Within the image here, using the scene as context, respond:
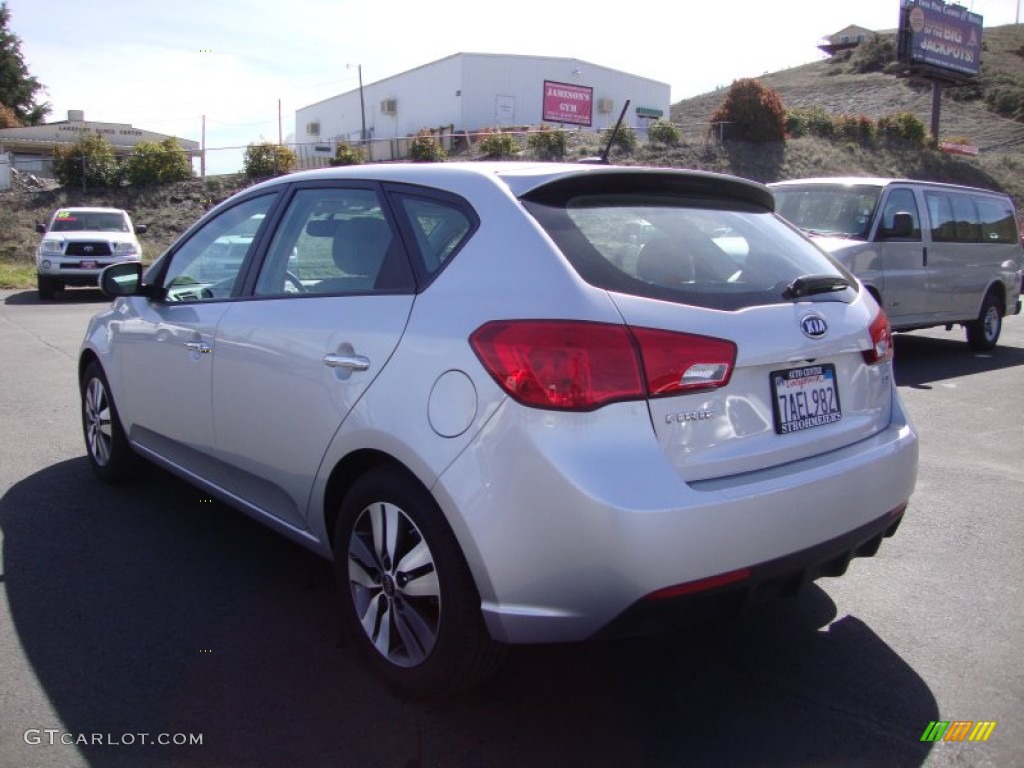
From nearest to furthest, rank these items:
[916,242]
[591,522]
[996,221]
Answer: [591,522]
[916,242]
[996,221]

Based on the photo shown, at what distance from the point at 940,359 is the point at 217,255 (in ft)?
29.0

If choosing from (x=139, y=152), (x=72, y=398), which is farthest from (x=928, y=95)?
(x=72, y=398)

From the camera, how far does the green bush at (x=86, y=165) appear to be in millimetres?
26828

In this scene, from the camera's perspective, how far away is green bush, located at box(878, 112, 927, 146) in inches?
1428

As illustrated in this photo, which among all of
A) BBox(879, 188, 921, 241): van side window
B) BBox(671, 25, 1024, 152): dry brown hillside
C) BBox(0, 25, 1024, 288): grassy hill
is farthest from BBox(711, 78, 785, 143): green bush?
BBox(879, 188, 921, 241): van side window

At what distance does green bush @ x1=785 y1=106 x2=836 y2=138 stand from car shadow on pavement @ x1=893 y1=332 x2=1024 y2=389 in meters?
24.6

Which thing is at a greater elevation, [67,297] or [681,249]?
[681,249]

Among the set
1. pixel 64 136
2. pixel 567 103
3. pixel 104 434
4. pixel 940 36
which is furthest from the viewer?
pixel 567 103

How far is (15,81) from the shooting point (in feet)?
189

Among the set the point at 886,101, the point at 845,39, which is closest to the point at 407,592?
the point at 886,101

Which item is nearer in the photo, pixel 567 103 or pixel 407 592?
pixel 407 592

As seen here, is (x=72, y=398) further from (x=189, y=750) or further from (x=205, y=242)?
(x=189, y=750)

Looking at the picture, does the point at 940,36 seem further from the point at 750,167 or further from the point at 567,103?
the point at 567,103

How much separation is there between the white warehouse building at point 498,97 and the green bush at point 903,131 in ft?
34.9
